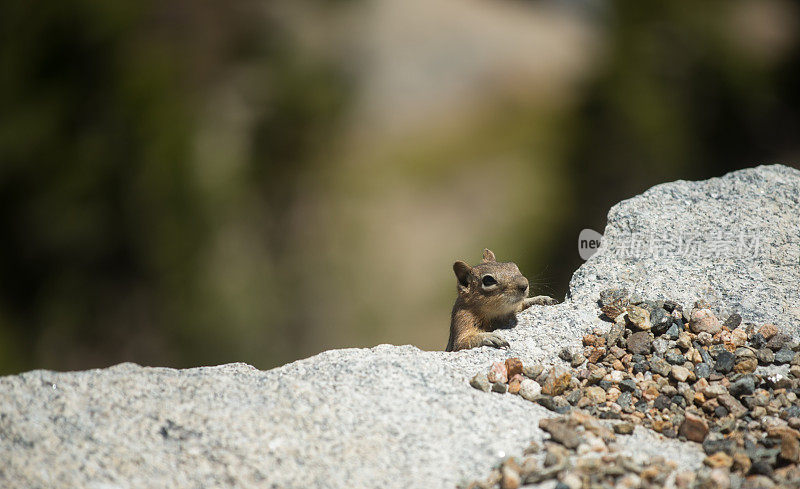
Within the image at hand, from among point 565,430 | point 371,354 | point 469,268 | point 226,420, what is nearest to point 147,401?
point 226,420

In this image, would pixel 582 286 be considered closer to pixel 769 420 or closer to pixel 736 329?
pixel 736 329

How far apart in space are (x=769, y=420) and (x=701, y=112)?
3.78 m

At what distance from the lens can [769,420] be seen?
241 cm

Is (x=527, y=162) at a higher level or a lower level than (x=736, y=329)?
higher

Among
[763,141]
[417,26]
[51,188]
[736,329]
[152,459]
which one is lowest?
[152,459]

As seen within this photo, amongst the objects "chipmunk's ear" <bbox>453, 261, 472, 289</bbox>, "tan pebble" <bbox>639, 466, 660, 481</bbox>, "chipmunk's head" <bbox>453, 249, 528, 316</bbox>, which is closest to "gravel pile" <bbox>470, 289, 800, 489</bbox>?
"tan pebble" <bbox>639, 466, 660, 481</bbox>

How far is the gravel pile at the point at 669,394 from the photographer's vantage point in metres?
2.12

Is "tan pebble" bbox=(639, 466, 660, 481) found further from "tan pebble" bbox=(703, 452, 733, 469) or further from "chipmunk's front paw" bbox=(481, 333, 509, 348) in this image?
Result: "chipmunk's front paw" bbox=(481, 333, 509, 348)

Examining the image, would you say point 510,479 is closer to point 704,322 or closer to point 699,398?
point 699,398

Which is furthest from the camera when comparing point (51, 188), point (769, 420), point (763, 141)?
point (763, 141)

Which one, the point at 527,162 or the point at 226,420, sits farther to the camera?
the point at 527,162

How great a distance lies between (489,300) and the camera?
339 cm

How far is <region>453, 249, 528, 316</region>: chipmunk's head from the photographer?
3361 mm

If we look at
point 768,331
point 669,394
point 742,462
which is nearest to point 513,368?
point 669,394
